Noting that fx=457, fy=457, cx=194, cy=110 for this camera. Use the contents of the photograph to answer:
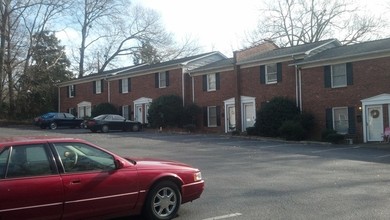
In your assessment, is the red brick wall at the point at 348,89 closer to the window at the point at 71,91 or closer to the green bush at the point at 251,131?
the green bush at the point at 251,131

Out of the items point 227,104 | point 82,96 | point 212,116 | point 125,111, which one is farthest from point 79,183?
point 82,96

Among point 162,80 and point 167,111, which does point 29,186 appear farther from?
point 162,80

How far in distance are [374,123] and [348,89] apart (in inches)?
96.8

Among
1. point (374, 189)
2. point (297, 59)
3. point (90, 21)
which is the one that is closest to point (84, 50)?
point (90, 21)

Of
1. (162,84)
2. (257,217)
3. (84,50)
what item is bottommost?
(257,217)

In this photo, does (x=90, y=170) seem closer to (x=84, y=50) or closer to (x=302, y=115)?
(x=302, y=115)

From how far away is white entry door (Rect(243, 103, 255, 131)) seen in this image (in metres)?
31.2

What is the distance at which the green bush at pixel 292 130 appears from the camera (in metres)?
25.9

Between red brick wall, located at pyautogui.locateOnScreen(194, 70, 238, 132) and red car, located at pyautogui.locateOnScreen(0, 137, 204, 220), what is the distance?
82.5ft

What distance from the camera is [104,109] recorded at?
4122 cm

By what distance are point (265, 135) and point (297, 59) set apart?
206 inches

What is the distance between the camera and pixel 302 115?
27.2 meters

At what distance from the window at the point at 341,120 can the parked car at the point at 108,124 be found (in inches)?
606

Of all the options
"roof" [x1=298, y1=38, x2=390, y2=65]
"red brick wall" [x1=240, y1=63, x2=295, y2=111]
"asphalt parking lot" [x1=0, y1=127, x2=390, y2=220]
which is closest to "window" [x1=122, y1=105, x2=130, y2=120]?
"red brick wall" [x1=240, y1=63, x2=295, y2=111]
